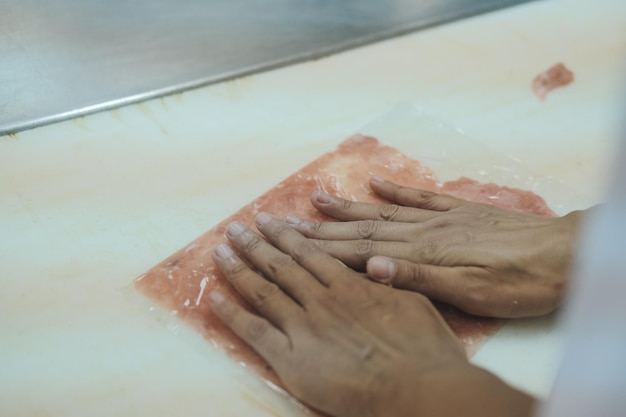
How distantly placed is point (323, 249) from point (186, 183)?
0.42 metres

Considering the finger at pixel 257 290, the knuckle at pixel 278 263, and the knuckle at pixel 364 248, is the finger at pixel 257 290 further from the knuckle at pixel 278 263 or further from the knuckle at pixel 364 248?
the knuckle at pixel 364 248

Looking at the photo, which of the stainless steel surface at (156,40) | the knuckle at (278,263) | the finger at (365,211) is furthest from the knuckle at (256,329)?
the stainless steel surface at (156,40)

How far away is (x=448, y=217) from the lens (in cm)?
133

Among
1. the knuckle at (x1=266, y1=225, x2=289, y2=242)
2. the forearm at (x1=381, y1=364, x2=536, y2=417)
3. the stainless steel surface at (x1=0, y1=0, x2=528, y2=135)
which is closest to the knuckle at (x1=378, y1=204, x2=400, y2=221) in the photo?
the knuckle at (x1=266, y1=225, x2=289, y2=242)

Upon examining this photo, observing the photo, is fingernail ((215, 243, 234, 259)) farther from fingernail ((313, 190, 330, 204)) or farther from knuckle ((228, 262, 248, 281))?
fingernail ((313, 190, 330, 204))

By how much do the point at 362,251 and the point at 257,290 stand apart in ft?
0.73

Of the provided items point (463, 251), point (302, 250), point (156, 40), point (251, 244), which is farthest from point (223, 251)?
point (156, 40)

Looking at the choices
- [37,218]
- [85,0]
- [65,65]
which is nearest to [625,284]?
[37,218]

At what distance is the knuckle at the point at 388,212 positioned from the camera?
4.51 feet

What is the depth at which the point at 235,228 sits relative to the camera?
4.27 feet

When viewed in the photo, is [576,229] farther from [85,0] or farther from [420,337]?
[85,0]

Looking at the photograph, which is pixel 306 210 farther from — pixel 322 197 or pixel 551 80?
pixel 551 80

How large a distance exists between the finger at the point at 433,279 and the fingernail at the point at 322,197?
0.23m

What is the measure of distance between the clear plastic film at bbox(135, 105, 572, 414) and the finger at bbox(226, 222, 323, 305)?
3.0 inches
